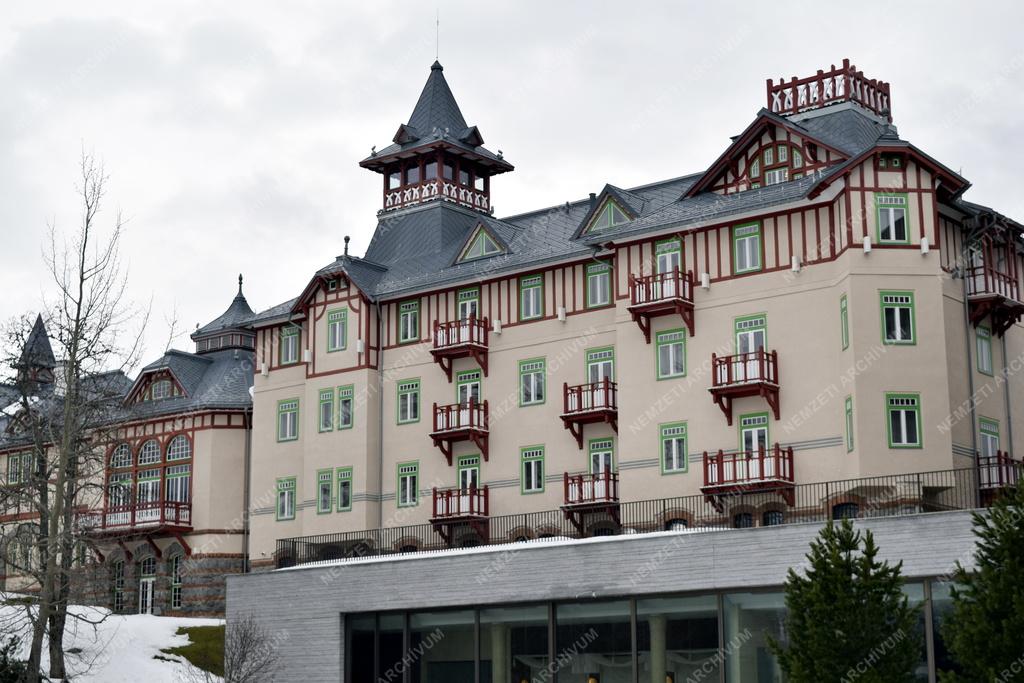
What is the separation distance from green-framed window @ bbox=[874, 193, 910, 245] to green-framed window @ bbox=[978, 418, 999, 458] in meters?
6.23

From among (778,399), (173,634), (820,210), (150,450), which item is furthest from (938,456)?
(150,450)

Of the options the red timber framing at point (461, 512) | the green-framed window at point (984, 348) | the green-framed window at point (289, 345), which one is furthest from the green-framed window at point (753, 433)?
the green-framed window at point (289, 345)

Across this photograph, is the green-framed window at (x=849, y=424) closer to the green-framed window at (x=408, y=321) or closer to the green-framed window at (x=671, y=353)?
the green-framed window at (x=671, y=353)

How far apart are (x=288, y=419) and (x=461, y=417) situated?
9.37 meters

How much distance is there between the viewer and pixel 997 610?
25297 mm

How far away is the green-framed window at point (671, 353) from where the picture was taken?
1865 inches

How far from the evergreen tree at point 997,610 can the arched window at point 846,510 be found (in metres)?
16.6

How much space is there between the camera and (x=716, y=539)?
120ft

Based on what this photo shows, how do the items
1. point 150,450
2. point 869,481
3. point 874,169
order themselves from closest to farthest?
point 869,481 < point 874,169 < point 150,450

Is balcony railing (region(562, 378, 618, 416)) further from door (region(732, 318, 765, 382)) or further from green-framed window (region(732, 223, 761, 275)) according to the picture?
green-framed window (region(732, 223, 761, 275))

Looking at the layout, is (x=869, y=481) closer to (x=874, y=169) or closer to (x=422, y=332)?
(x=874, y=169)

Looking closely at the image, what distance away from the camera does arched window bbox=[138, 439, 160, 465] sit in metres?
65.0

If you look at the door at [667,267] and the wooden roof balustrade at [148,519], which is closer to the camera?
the door at [667,267]

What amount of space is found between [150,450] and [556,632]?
31497 mm
